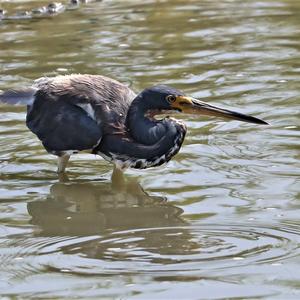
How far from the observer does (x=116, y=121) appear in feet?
28.1

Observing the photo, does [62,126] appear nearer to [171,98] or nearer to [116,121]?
[116,121]

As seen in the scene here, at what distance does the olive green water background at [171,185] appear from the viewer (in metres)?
6.34

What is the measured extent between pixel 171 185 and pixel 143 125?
531mm

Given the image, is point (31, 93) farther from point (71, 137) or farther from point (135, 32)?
point (135, 32)

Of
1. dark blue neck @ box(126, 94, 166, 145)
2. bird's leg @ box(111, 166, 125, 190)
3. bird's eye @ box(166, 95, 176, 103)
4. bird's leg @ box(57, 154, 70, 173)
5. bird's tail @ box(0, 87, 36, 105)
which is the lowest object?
bird's leg @ box(111, 166, 125, 190)

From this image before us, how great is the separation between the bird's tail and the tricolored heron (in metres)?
0.26

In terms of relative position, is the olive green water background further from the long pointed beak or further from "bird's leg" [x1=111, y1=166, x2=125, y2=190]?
the long pointed beak

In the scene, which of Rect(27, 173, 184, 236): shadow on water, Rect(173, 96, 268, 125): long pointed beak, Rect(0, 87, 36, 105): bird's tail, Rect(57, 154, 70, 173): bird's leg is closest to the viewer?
Rect(27, 173, 184, 236): shadow on water

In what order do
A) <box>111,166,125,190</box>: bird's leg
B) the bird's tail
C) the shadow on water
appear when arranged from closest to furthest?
the shadow on water → <box>111,166,125,190</box>: bird's leg → the bird's tail

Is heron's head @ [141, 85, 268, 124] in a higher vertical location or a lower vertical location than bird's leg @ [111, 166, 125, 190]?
higher

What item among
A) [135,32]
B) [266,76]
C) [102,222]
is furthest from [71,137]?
[135,32]

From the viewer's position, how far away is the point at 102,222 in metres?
7.66

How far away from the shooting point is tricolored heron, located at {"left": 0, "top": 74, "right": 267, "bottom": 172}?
27.7 ft

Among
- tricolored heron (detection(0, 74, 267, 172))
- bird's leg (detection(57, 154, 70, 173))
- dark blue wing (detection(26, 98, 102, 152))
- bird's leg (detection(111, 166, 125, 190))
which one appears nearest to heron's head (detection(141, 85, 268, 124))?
tricolored heron (detection(0, 74, 267, 172))
